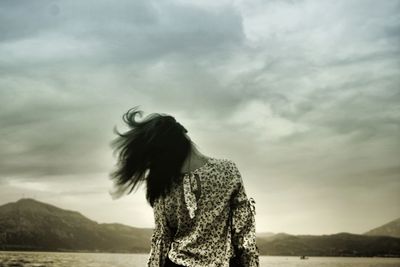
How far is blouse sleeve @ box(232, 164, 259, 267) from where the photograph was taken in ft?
10.1

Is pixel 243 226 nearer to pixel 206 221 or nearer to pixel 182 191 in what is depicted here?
pixel 206 221

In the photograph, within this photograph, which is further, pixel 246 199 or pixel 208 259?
pixel 246 199

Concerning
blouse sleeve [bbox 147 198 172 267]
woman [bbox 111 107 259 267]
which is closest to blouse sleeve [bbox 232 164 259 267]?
woman [bbox 111 107 259 267]

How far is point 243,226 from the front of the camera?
10.3 ft

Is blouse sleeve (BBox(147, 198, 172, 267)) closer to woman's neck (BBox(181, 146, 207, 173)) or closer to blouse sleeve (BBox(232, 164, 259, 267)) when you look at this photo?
woman's neck (BBox(181, 146, 207, 173))

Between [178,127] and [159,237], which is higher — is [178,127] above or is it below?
above

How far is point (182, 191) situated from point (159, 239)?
36 cm

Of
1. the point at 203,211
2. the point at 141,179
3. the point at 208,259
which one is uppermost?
the point at 141,179

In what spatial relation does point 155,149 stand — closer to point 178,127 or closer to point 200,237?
point 178,127

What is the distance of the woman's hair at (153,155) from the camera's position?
3162 millimetres

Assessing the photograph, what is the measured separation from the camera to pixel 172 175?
318cm

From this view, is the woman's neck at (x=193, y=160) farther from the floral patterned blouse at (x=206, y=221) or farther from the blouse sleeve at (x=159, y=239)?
the blouse sleeve at (x=159, y=239)

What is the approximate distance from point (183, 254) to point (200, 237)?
15 cm

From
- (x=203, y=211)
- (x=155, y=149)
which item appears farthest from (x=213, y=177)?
(x=155, y=149)
